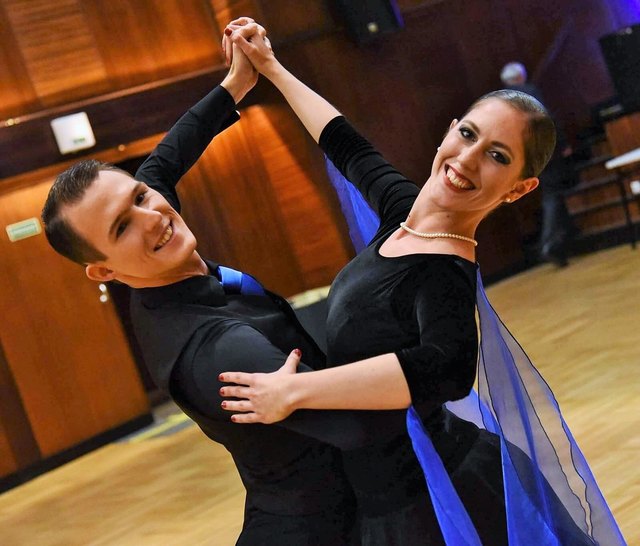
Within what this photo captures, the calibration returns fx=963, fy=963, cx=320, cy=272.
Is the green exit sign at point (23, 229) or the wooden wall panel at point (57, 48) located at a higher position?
the wooden wall panel at point (57, 48)

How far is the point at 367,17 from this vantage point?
8039 mm

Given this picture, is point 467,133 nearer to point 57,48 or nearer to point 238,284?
point 238,284

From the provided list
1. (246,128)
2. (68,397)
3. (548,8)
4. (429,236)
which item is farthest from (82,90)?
(429,236)

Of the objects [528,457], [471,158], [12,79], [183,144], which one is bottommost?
[528,457]

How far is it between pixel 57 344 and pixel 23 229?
0.84 m

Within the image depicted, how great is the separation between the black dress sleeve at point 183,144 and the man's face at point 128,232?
0.28m

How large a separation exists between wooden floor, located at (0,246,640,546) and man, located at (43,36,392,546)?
5.22 feet

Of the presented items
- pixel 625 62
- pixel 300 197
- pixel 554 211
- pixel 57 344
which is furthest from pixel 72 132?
pixel 625 62

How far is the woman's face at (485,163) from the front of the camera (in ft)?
5.55

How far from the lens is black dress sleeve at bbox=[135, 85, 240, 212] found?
1.96 m

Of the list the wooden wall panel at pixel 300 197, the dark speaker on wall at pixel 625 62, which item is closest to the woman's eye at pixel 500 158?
the wooden wall panel at pixel 300 197

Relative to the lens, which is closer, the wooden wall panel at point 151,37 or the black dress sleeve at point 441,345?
the black dress sleeve at point 441,345

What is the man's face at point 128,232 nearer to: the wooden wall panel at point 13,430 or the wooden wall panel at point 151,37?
the wooden wall panel at point 13,430

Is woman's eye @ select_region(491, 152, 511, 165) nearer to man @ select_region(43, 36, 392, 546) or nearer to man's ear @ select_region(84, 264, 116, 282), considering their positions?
man @ select_region(43, 36, 392, 546)
